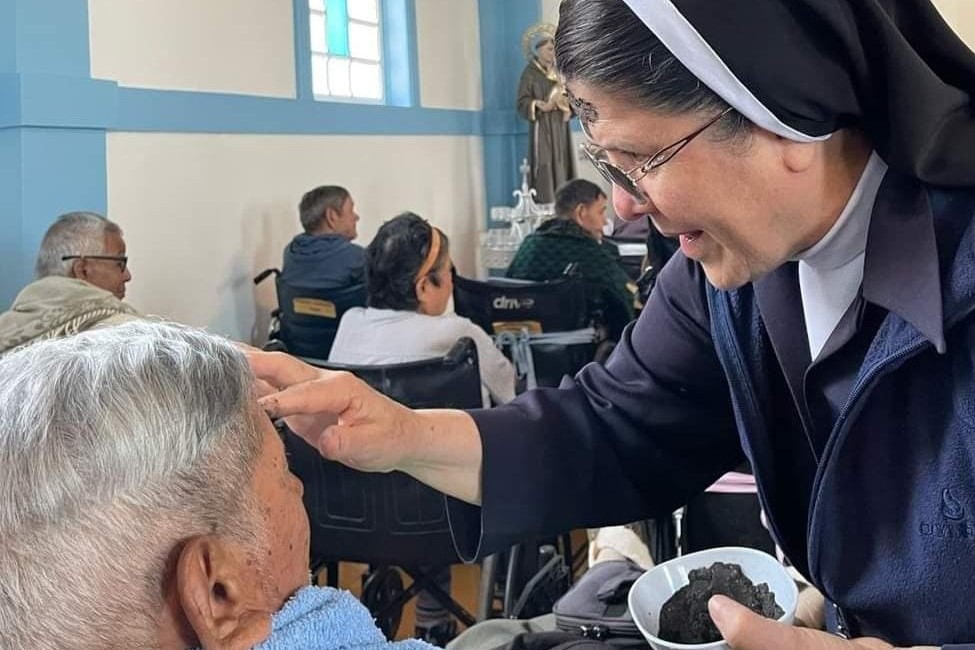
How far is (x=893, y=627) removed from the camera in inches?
47.5

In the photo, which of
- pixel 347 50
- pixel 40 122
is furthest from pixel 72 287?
pixel 347 50

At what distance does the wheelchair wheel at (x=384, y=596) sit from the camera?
3000 mm

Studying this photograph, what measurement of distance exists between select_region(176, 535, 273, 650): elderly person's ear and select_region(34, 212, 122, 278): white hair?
2.78m

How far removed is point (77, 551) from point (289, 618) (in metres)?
0.22

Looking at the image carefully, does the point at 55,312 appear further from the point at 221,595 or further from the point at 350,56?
the point at 350,56

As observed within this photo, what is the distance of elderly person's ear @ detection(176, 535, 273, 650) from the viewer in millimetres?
942

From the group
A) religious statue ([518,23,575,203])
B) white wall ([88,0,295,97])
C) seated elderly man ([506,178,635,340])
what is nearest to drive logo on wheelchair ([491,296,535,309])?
seated elderly man ([506,178,635,340])

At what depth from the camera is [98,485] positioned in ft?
2.99

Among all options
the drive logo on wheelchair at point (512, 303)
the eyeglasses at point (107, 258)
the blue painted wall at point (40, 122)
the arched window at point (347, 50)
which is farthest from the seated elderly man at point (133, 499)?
the arched window at point (347, 50)

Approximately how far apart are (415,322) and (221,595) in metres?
2.28

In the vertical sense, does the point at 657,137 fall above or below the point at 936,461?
above

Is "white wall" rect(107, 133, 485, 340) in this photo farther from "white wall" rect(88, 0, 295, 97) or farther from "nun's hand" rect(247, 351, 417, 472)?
"nun's hand" rect(247, 351, 417, 472)

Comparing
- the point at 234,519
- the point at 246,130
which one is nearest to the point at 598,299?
the point at 246,130

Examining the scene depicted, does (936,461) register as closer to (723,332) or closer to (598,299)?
(723,332)
